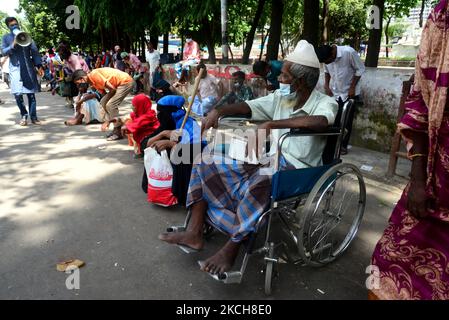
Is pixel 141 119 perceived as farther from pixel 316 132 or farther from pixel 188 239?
pixel 316 132

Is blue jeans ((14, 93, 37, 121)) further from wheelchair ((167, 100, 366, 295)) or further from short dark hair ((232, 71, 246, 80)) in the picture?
wheelchair ((167, 100, 366, 295))

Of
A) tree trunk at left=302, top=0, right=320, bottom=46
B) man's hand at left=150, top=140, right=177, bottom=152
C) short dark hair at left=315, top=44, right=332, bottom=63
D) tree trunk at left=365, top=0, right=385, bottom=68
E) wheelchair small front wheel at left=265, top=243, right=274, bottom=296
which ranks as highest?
tree trunk at left=302, top=0, right=320, bottom=46

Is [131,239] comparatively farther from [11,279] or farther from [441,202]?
[441,202]

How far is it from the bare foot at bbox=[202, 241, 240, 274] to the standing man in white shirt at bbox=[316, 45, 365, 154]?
280cm

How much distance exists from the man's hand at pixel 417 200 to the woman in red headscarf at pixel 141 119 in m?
3.44

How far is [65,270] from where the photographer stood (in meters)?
2.30

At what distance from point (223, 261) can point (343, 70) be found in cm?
341

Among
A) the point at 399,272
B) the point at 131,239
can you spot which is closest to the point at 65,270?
the point at 131,239

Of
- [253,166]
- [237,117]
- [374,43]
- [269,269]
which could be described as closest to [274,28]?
[374,43]

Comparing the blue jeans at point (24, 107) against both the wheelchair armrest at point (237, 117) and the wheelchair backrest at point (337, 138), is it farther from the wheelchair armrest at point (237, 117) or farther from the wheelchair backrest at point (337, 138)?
the wheelchair backrest at point (337, 138)

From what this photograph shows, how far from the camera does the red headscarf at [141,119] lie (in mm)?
4398

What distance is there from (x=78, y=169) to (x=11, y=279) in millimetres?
2202

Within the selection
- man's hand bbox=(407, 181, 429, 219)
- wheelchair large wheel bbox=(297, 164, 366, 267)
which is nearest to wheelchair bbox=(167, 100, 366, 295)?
wheelchair large wheel bbox=(297, 164, 366, 267)

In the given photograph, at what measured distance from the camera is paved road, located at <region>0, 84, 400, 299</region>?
2.15 metres
